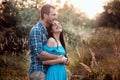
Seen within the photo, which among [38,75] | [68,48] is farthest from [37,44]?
[68,48]

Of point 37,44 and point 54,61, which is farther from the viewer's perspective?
point 54,61

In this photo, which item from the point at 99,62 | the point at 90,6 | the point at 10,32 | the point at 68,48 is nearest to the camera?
the point at 99,62

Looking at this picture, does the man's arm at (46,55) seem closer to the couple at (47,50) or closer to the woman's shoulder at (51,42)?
the couple at (47,50)

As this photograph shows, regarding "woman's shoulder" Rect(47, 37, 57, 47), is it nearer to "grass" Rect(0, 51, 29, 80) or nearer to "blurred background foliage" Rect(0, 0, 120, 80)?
"blurred background foliage" Rect(0, 0, 120, 80)

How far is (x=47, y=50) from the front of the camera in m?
5.18

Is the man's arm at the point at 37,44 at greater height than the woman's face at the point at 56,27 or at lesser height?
lesser

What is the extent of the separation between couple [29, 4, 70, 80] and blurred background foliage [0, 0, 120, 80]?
3.08m

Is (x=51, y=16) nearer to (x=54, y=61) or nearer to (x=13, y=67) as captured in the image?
(x=54, y=61)

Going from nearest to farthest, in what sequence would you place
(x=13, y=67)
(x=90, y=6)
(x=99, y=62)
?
(x=99, y=62)
(x=13, y=67)
(x=90, y=6)

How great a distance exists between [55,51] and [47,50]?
0.11m

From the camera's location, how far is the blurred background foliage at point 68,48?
909cm

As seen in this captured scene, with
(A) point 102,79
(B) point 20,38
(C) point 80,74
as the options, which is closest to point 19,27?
(B) point 20,38

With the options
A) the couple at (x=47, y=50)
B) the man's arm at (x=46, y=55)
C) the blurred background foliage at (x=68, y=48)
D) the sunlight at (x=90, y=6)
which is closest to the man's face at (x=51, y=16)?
the couple at (x=47, y=50)

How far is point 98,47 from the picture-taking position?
11234 mm
